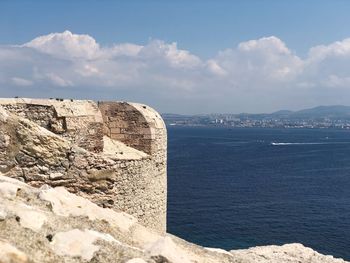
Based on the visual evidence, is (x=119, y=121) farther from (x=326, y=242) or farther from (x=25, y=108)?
(x=326, y=242)

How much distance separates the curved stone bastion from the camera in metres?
12.1

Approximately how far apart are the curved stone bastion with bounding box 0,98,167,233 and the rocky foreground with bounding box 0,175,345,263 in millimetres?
1602

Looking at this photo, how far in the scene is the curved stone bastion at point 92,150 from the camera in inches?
475

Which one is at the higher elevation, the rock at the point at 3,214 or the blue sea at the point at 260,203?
the rock at the point at 3,214

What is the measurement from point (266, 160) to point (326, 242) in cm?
6943

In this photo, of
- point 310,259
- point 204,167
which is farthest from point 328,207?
point 204,167

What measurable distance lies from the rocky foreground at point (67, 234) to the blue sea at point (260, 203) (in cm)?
3650

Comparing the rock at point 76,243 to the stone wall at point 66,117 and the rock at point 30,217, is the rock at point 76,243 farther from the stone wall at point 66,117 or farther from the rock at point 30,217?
the stone wall at point 66,117

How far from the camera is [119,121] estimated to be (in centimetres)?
1769

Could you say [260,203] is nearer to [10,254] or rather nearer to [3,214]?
[3,214]

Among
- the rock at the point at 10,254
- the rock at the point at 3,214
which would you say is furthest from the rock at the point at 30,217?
the rock at the point at 10,254

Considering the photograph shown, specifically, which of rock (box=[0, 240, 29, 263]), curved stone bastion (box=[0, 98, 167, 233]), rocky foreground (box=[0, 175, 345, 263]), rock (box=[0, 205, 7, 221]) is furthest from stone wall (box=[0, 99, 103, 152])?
rock (box=[0, 240, 29, 263])

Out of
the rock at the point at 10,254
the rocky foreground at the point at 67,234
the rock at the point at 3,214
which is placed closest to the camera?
the rock at the point at 10,254

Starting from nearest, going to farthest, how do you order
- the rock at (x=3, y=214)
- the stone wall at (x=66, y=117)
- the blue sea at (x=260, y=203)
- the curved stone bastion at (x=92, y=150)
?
the rock at (x=3, y=214), the curved stone bastion at (x=92, y=150), the stone wall at (x=66, y=117), the blue sea at (x=260, y=203)
